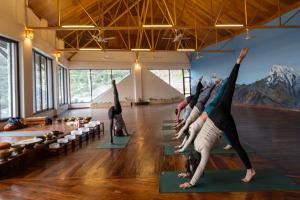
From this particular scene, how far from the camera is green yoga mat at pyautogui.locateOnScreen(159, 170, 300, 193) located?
2.74 metres

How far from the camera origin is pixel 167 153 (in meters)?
4.44

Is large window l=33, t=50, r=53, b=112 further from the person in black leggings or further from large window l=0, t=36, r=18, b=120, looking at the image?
the person in black leggings

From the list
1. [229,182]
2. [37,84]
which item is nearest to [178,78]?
[37,84]

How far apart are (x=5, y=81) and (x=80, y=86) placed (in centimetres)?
1070

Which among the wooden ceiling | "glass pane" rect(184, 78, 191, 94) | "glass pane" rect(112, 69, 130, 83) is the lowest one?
"glass pane" rect(184, 78, 191, 94)

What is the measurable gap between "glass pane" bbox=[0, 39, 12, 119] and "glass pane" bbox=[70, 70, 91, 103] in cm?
1030

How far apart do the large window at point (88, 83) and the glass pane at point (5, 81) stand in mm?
10281

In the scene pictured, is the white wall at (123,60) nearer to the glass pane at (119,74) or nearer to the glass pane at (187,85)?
the glass pane at (119,74)

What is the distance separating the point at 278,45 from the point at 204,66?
7303mm

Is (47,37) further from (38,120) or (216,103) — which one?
(216,103)

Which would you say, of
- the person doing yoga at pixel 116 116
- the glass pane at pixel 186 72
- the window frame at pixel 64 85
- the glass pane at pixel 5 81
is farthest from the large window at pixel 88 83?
the person doing yoga at pixel 116 116

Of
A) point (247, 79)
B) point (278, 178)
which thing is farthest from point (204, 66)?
point (278, 178)

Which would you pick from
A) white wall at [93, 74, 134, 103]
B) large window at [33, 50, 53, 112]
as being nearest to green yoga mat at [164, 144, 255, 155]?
large window at [33, 50, 53, 112]

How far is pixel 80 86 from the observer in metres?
18.4
